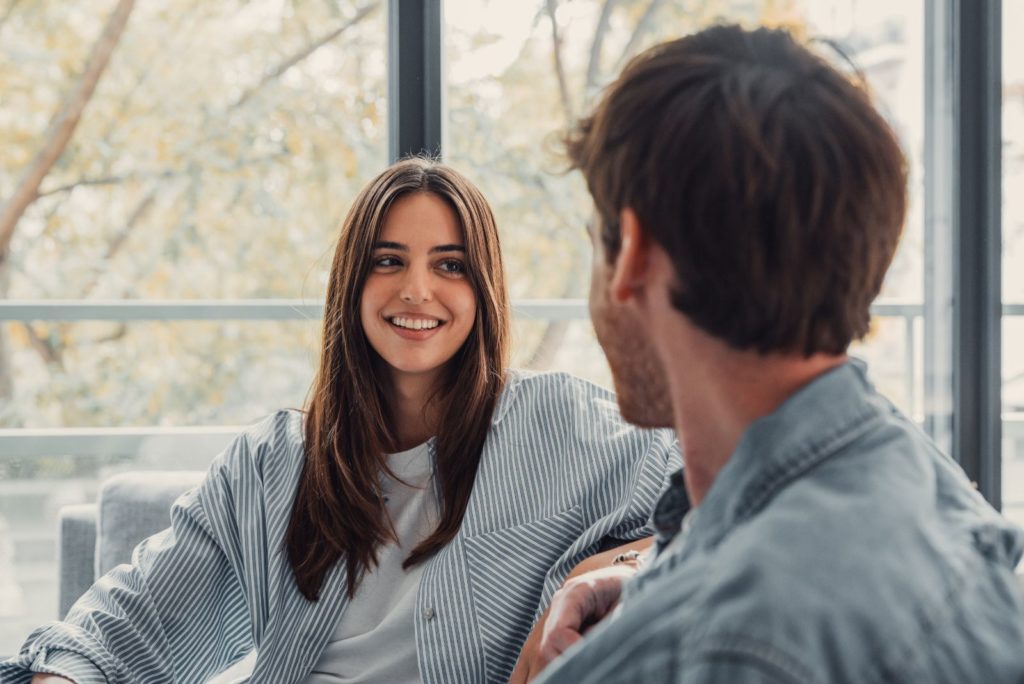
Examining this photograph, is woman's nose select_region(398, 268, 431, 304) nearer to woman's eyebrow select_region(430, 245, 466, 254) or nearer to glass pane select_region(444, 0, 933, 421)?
woman's eyebrow select_region(430, 245, 466, 254)

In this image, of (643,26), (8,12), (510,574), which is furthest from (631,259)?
(8,12)

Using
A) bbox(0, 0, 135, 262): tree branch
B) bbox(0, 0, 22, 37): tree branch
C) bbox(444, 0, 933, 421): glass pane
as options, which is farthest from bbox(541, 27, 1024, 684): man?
bbox(0, 0, 22, 37): tree branch

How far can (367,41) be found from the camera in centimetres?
267

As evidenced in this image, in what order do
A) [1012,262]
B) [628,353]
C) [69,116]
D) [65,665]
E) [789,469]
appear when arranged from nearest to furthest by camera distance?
[789,469]
[628,353]
[65,665]
[1012,262]
[69,116]

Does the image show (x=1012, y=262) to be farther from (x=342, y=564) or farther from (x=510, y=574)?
(x=342, y=564)

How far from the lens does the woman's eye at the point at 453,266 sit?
164 cm

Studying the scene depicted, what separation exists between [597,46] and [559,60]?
0.13 m

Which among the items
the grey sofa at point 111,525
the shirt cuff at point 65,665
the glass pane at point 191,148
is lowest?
the shirt cuff at point 65,665

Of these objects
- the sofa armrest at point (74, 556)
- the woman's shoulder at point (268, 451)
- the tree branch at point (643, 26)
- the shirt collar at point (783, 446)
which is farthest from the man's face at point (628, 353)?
the tree branch at point (643, 26)

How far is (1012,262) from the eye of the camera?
2.60 metres

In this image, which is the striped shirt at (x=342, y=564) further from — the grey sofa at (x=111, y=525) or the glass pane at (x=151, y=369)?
the glass pane at (x=151, y=369)

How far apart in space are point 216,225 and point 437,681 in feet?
5.62

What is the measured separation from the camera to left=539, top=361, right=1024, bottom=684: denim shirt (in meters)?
0.54

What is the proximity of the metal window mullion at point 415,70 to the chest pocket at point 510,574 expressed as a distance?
40.5 inches
